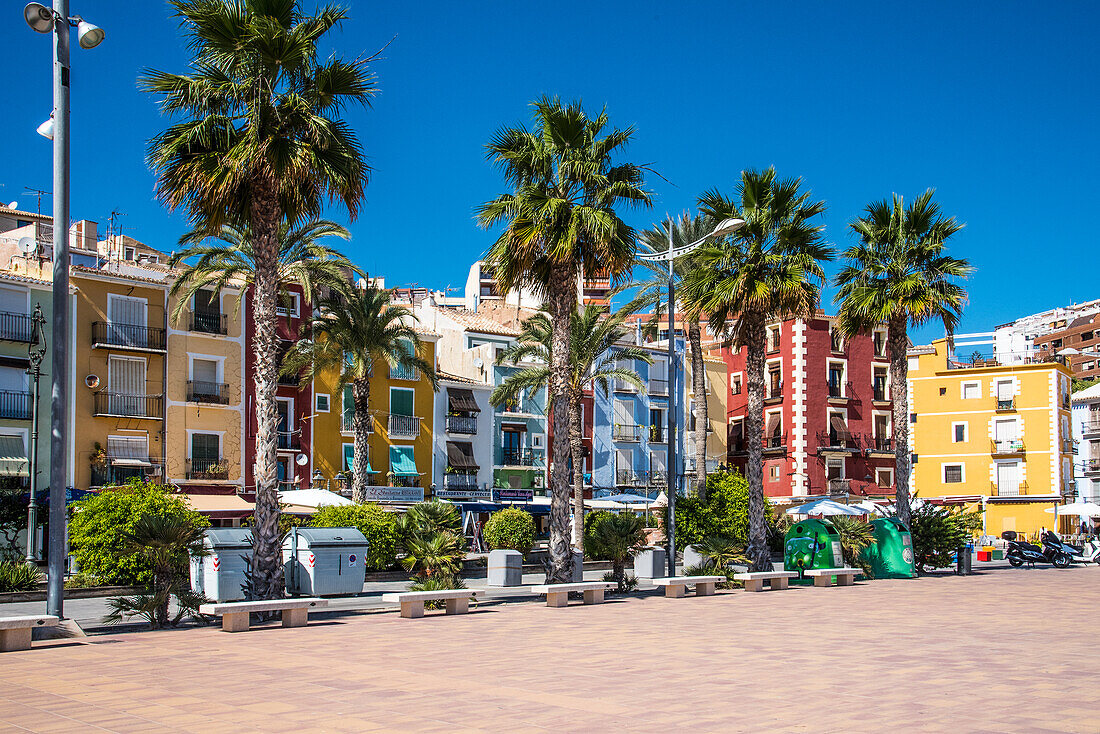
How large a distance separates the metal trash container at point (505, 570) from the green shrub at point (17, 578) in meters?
10.8

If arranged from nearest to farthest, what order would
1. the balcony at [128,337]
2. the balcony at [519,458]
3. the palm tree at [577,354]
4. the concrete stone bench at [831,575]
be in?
the concrete stone bench at [831,575], the palm tree at [577,354], the balcony at [128,337], the balcony at [519,458]

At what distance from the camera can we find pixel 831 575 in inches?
1118

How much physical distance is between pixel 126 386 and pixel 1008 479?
49.6 m

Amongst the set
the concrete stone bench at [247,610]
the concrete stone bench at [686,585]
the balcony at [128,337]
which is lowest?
the concrete stone bench at [686,585]

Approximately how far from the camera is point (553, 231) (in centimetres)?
2447

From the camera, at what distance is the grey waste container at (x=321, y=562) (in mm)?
23281

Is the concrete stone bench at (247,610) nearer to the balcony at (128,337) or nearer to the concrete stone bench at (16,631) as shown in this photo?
the concrete stone bench at (16,631)

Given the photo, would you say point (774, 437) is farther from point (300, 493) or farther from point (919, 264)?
point (300, 493)

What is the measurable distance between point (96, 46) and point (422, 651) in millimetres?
9522

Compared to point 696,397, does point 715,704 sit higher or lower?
lower

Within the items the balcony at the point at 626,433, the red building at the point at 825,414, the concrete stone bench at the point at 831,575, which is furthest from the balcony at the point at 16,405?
the red building at the point at 825,414

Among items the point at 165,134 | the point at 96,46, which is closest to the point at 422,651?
the point at 96,46

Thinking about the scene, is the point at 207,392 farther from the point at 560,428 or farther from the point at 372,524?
the point at 560,428

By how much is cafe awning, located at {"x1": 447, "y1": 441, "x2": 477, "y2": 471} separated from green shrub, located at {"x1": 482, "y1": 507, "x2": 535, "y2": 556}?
17.5 m
